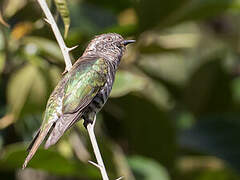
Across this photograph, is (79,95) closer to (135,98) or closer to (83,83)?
(83,83)

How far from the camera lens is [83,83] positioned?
10.8 feet

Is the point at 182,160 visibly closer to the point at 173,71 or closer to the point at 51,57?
the point at 173,71

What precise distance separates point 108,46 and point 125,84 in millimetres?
259

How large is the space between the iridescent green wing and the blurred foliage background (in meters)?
0.29

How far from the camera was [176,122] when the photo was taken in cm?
466

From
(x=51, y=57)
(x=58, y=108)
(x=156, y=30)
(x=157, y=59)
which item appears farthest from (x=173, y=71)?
(x=58, y=108)

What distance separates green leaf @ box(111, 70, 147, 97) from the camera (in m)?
3.75

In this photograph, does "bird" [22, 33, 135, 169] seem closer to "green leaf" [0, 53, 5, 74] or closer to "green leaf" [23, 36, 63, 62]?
"green leaf" [23, 36, 63, 62]

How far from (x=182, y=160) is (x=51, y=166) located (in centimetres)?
95

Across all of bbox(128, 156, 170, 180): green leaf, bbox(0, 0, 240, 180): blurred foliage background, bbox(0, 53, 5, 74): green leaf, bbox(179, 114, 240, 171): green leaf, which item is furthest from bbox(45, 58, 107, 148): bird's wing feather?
bbox(179, 114, 240, 171): green leaf

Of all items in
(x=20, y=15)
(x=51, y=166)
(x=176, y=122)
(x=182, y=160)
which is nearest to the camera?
(x=51, y=166)

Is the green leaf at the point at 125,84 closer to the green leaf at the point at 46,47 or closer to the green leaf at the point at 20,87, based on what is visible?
the green leaf at the point at 46,47

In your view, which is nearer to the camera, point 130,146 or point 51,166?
point 51,166

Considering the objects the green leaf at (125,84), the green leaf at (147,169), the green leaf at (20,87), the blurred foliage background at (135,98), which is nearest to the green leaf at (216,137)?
the blurred foliage background at (135,98)
